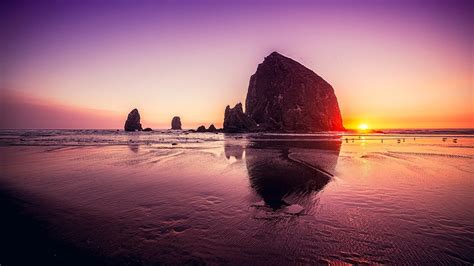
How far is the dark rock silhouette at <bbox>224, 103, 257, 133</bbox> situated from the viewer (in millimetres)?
113938

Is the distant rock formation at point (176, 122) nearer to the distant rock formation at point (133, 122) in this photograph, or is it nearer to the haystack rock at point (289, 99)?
the distant rock formation at point (133, 122)

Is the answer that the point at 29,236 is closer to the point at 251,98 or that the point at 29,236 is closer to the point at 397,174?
the point at 397,174

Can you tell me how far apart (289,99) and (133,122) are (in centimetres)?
9719

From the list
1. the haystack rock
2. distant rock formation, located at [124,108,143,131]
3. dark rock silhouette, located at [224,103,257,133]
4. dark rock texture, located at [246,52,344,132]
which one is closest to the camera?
dark rock silhouette, located at [224,103,257,133]

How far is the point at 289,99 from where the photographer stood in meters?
140

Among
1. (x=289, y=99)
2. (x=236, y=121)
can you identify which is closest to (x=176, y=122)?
(x=236, y=121)

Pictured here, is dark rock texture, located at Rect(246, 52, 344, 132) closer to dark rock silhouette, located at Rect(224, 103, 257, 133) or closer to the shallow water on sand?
dark rock silhouette, located at Rect(224, 103, 257, 133)

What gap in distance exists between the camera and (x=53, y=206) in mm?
7020

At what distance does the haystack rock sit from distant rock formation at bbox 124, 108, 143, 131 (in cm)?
6979

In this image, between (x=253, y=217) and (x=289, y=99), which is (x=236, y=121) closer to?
(x=289, y=99)

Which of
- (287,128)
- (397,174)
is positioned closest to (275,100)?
(287,128)

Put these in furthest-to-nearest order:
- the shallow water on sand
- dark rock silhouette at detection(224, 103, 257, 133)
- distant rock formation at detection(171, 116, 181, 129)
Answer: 1. distant rock formation at detection(171, 116, 181, 129)
2. dark rock silhouette at detection(224, 103, 257, 133)
3. the shallow water on sand

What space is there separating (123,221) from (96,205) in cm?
200

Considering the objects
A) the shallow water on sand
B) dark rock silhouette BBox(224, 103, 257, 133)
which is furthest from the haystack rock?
the shallow water on sand
